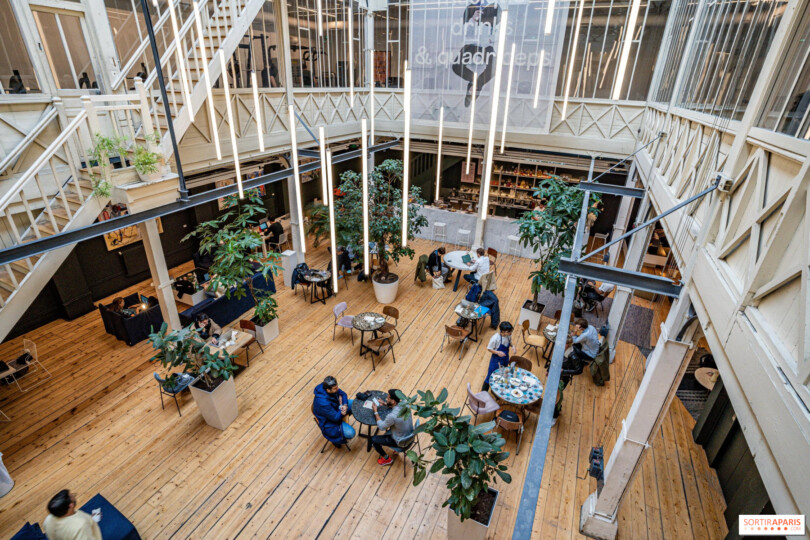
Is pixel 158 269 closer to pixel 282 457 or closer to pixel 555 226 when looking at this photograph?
pixel 282 457

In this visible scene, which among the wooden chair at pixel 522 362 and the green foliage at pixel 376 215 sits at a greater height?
the green foliage at pixel 376 215

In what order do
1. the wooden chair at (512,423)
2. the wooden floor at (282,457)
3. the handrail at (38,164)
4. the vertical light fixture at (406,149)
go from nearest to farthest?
the vertical light fixture at (406,149)
the handrail at (38,164)
the wooden floor at (282,457)
the wooden chair at (512,423)

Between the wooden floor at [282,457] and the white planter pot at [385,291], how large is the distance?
1.81 metres

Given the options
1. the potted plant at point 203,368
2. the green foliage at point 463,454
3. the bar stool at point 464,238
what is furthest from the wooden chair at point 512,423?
the bar stool at point 464,238

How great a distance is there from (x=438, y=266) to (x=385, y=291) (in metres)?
1.68

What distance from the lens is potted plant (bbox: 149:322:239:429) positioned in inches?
194

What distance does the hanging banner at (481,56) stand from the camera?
8.56 meters

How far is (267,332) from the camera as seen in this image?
754 cm

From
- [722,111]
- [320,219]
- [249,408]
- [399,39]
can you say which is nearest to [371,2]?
[399,39]

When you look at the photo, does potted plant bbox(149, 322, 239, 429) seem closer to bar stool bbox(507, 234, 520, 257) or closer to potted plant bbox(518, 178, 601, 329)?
potted plant bbox(518, 178, 601, 329)

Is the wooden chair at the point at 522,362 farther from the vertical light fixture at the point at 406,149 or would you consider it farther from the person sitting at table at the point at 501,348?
the vertical light fixture at the point at 406,149

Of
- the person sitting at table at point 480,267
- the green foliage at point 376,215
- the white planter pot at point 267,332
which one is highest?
the green foliage at point 376,215

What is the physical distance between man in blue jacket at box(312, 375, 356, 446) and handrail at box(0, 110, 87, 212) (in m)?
4.14

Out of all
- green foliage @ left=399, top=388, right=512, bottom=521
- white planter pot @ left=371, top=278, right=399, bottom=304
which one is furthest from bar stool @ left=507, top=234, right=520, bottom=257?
green foliage @ left=399, top=388, right=512, bottom=521
